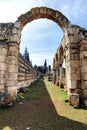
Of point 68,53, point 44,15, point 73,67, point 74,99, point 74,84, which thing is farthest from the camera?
point 44,15

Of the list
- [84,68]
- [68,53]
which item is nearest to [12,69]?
[68,53]

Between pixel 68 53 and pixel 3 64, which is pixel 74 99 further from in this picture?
pixel 3 64

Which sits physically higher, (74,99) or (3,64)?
(3,64)

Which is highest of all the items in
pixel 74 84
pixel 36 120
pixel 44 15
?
pixel 44 15

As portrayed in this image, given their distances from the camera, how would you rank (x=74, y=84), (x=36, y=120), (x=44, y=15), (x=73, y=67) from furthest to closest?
(x=44, y=15), (x=73, y=67), (x=74, y=84), (x=36, y=120)

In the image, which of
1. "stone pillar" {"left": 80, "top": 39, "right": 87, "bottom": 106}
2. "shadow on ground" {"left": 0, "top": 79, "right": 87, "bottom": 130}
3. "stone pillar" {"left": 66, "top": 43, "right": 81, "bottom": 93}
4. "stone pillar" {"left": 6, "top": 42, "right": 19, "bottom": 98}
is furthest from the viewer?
"stone pillar" {"left": 66, "top": 43, "right": 81, "bottom": 93}

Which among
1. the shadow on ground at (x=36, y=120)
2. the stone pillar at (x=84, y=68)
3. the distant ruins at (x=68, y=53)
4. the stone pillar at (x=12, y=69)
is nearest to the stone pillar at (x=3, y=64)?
the distant ruins at (x=68, y=53)

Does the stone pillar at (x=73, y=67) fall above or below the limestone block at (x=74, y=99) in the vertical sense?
above

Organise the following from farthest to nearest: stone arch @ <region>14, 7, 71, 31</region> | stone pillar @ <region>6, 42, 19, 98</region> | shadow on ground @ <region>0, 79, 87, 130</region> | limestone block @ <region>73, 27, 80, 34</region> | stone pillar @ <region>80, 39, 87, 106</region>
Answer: stone arch @ <region>14, 7, 71, 31</region> < limestone block @ <region>73, 27, 80, 34</region> < stone pillar @ <region>6, 42, 19, 98</region> < stone pillar @ <region>80, 39, 87, 106</region> < shadow on ground @ <region>0, 79, 87, 130</region>

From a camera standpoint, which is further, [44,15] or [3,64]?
[44,15]

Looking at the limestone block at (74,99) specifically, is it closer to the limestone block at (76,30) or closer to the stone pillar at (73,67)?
the stone pillar at (73,67)

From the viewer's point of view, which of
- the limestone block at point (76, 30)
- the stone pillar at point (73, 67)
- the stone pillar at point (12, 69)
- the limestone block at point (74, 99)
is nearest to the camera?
the limestone block at point (74, 99)

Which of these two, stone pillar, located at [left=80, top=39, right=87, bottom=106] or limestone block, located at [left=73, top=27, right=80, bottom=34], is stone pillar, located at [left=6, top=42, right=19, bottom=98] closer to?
limestone block, located at [left=73, top=27, right=80, bottom=34]

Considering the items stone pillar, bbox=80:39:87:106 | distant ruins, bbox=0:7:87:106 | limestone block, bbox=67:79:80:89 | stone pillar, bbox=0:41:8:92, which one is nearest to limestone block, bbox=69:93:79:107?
distant ruins, bbox=0:7:87:106
